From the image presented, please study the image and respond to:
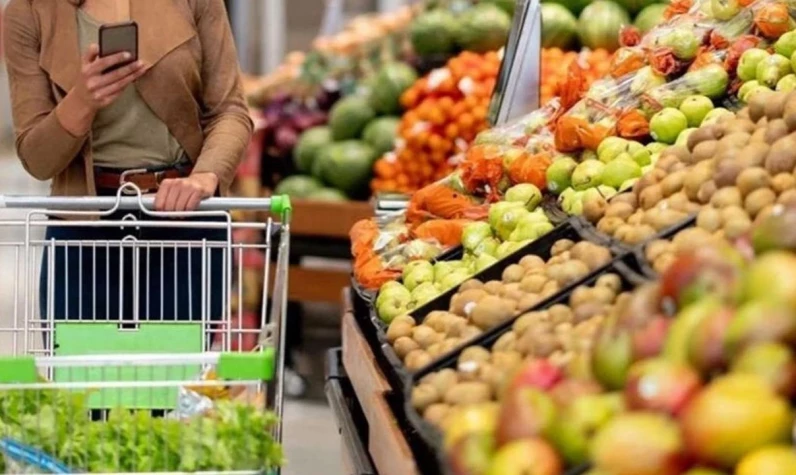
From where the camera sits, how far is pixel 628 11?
5164mm

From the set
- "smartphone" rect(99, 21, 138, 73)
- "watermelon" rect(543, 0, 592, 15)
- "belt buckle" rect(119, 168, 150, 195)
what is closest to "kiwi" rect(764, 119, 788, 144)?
"smartphone" rect(99, 21, 138, 73)

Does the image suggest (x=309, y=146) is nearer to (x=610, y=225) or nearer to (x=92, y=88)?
(x=92, y=88)

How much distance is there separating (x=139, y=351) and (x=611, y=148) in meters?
1.14

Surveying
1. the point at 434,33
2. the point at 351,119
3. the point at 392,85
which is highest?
the point at 434,33

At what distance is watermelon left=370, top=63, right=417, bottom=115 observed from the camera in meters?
6.25

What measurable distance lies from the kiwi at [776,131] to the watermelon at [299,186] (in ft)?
12.6

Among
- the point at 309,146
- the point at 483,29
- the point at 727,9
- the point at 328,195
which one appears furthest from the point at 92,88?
Answer: the point at 309,146

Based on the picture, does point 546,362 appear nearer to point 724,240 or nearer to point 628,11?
point 724,240

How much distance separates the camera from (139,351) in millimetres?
2773

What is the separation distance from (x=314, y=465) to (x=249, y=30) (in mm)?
9261

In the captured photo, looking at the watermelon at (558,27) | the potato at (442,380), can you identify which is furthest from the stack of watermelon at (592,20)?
the potato at (442,380)

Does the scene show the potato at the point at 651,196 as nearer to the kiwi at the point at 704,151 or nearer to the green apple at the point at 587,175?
the kiwi at the point at 704,151

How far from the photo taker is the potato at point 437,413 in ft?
6.98

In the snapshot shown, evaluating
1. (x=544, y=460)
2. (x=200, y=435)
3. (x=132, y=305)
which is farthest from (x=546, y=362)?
(x=132, y=305)
